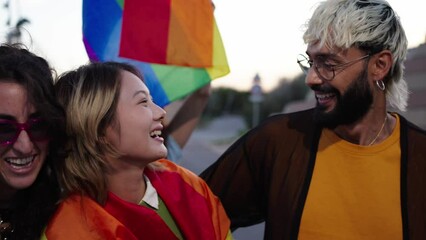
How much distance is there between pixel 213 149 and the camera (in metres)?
21.6

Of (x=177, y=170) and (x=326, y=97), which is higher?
(x=326, y=97)

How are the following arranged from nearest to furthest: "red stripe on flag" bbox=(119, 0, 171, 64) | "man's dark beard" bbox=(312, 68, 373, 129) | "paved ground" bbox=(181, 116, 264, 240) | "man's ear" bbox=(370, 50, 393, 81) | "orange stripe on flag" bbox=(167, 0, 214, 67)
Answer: "man's dark beard" bbox=(312, 68, 373, 129), "man's ear" bbox=(370, 50, 393, 81), "red stripe on flag" bbox=(119, 0, 171, 64), "orange stripe on flag" bbox=(167, 0, 214, 67), "paved ground" bbox=(181, 116, 264, 240)

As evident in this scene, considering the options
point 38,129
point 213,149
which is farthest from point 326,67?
point 213,149

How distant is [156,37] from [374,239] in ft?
5.51

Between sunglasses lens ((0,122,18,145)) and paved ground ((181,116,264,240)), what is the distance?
3.64 meters

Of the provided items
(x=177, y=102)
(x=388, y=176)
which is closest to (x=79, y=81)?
(x=388, y=176)

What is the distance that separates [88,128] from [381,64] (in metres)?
1.14

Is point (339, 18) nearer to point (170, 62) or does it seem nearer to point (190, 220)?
point (190, 220)

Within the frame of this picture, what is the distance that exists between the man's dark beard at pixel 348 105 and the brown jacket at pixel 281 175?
0.07 metres

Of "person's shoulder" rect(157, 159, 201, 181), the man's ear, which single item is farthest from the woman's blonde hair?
the man's ear

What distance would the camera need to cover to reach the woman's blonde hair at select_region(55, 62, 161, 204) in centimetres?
211

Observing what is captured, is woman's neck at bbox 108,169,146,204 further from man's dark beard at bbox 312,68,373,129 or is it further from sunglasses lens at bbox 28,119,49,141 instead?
man's dark beard at bbox 312,68,373,129

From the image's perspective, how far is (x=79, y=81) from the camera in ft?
7.15

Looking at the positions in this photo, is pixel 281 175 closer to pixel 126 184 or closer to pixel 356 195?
pixel 356 195
